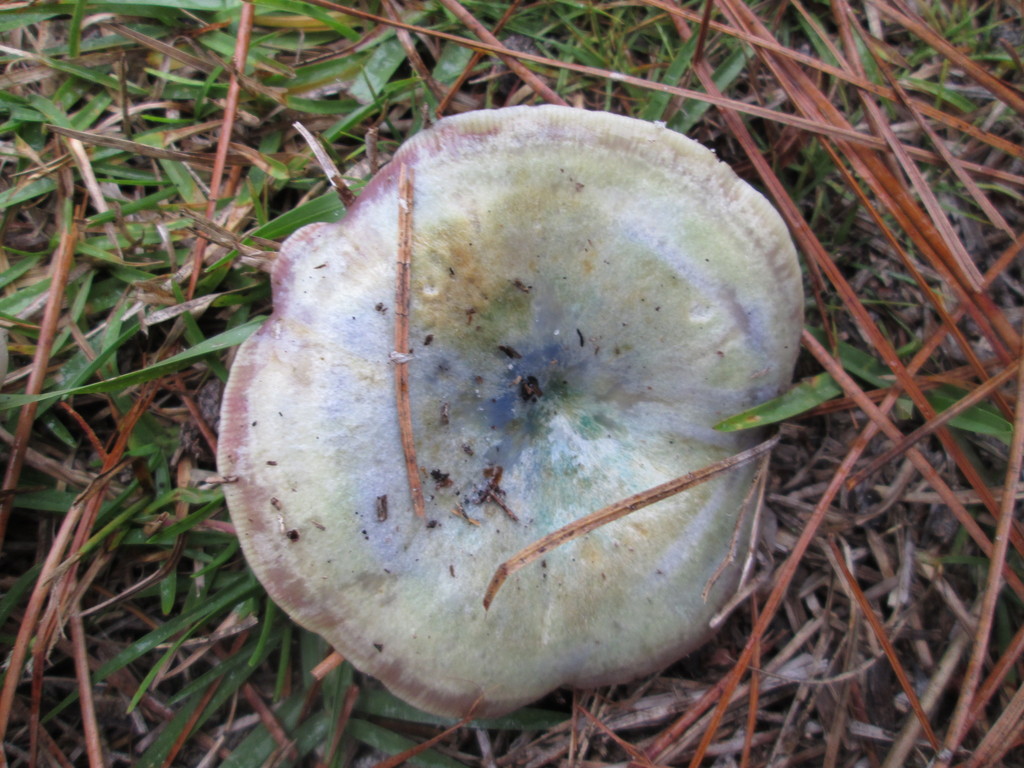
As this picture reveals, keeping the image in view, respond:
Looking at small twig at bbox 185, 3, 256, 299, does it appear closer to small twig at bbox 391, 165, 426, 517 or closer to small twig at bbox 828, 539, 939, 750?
small twig at bbox 391, 165, 426, 517

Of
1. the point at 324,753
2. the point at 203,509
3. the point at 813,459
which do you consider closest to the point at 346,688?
the point at 324,753

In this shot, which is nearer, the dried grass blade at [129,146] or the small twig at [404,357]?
the small twig at [404,357]

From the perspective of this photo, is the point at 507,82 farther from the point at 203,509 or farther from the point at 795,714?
the point at 795,714

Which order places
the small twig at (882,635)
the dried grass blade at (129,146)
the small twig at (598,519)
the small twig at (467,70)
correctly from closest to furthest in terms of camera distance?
1. the small twig at (598,519)
2. the small twig at (882,635)
3. the dried grass blade at (129,146)
4. the small twig at (467,70)

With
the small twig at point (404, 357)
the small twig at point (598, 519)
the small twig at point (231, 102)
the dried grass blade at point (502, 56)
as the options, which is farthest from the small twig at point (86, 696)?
the dried grass blade at point (502, 56)

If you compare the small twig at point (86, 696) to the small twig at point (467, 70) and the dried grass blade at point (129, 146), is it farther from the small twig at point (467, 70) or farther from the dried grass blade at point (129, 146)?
the small twig at point (467, 70)

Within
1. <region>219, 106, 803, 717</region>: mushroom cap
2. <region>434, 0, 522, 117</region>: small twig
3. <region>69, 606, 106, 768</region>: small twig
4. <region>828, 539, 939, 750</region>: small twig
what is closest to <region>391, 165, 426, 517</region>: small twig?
<region>219, 106, 803, 717</region>: mushroom cap

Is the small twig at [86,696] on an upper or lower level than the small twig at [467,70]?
lower
